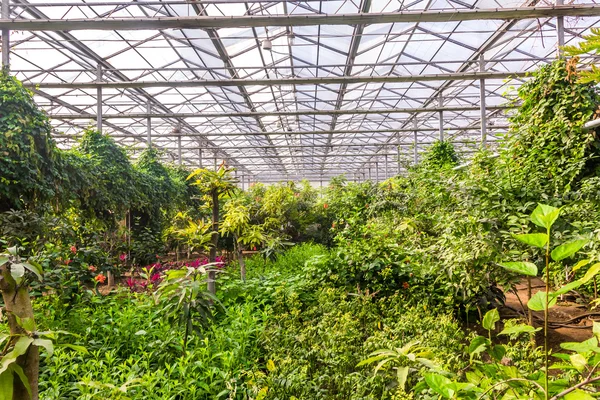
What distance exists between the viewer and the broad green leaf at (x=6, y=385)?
0.74m

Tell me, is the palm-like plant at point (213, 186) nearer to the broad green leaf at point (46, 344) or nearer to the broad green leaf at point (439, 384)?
the broad green leaf at point (46, 344)

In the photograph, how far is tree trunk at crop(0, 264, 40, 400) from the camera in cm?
82

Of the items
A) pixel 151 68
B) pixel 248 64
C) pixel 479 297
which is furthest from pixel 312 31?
pixel 479 297

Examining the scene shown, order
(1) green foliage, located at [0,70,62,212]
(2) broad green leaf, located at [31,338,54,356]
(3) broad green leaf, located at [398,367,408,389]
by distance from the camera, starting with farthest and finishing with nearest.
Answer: (1) green foliage, located at [0,70,62,212] < (3) broad green leaf, located at [398,367,408,389] < (2) broad green leaf, located at [31,338,54,356]

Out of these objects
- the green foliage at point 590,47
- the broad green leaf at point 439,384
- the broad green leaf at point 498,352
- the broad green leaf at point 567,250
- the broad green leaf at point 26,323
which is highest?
the green foliage at point 590,47

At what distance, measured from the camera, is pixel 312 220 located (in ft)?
29.7

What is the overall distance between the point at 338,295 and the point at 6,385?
9.12 ft

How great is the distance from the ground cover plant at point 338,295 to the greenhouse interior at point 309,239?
0.06ft

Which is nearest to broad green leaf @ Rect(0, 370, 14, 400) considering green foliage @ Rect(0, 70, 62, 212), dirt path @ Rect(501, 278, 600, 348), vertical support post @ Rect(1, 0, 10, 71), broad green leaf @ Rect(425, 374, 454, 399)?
broad green leaf @ Rect(425, 374, 454, 399)

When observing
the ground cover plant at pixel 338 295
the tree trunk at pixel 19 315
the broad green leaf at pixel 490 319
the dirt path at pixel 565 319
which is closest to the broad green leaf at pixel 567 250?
the ground cover plant at pixel 338 295

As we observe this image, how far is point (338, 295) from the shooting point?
3.28 meters

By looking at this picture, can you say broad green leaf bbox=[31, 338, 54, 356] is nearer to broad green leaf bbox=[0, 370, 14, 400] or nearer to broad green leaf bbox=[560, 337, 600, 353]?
broad green leaf bbox=[0, 370, 14, 400]

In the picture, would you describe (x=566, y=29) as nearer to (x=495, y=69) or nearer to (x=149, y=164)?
(x=495, y=69)

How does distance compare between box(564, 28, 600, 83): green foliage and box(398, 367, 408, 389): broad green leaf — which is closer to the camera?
box(564, 28, 600, 83): green foliage
